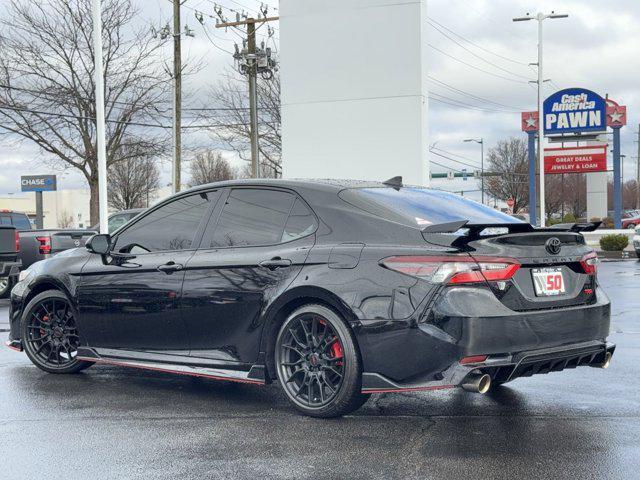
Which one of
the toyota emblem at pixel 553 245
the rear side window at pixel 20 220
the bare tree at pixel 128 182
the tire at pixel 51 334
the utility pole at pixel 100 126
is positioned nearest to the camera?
the toyota emblem at pixel 553 245

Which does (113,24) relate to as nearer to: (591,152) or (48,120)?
(48,120)

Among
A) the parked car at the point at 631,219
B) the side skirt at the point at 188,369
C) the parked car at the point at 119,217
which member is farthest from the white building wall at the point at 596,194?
the side skirt at the point at 188,369

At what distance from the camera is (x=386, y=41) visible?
22562 millimetres

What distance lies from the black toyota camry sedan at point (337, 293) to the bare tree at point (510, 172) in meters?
71.1

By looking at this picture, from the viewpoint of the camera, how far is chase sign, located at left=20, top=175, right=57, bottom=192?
4297 centimetres

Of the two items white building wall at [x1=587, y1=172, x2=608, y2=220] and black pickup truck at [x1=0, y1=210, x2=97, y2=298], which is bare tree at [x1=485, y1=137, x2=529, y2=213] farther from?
black pickup truck at [x1=0, y1=210, x2=97, y2=298]

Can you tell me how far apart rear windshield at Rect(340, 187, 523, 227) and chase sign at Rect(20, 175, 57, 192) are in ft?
129

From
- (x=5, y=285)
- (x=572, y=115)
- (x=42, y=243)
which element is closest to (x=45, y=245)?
(x=42, y=243)

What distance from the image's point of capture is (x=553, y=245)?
5.30m

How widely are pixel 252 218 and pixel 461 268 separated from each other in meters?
1.69

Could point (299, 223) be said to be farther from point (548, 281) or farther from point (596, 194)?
point (596, 194)

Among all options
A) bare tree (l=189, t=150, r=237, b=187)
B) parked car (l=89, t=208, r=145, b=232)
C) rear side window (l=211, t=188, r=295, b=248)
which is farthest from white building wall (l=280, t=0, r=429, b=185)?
bare tree (l=189, t=150, r=237, b=187)

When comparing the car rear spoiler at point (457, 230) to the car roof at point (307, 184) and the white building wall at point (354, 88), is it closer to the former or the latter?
the car roof at point (307, 184)

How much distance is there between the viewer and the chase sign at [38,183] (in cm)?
4297
